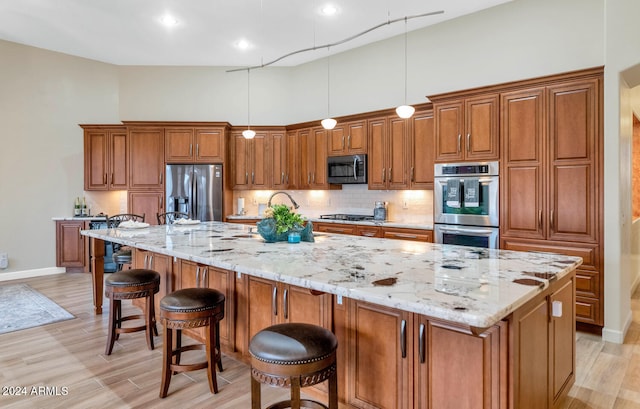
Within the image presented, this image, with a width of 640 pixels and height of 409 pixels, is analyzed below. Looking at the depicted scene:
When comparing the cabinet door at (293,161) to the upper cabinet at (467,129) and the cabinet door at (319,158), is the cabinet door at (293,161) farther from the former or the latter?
the upper cabinet at (467,129)

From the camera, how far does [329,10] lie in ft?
15.3

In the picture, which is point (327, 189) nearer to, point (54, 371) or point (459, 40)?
point (459, 40)

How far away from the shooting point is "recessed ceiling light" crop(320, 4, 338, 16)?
458 cm

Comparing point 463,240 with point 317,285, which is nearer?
point 317,285

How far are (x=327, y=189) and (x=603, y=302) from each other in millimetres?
3690

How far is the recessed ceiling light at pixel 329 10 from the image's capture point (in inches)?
180

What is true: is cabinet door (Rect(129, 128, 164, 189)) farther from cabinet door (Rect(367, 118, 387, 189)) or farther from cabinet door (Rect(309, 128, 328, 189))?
cabinet door (Rect(367, 118, 387, 189))

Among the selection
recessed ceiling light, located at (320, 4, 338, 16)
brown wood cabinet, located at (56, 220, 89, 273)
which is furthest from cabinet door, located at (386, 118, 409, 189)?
brown wood cabinet, located at (56, 220, 89, 273)

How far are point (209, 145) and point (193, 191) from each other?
0.80 meters

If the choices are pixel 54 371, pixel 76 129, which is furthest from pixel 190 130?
pixel 54 371

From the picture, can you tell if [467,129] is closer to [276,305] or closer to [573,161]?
[573,161]

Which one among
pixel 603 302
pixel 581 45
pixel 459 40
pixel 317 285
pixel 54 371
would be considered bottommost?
pixel 54 371

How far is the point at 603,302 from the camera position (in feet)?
11.3

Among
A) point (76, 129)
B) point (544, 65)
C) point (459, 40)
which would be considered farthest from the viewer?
point (76, 129)
